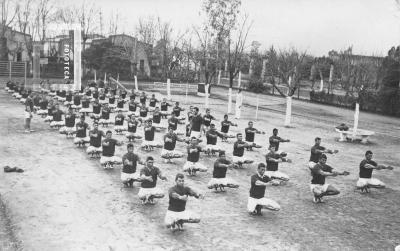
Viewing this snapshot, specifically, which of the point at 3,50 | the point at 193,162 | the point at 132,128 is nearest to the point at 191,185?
the point at 193,162

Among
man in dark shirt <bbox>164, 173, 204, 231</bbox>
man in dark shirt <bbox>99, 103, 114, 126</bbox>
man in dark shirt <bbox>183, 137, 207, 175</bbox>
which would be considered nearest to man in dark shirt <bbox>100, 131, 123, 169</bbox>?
man in dark shirt <bbox>183, 137, 207, 175</bbox>

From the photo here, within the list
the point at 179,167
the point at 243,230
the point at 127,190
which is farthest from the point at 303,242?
the point at 179,167

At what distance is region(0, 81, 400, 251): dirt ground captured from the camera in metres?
10.0

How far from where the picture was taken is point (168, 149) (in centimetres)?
1681

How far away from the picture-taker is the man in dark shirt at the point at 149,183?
1159 cm

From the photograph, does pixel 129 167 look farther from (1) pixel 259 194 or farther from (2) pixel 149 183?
(1) pixel 259 194

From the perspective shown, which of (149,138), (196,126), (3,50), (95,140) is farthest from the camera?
(3,50)

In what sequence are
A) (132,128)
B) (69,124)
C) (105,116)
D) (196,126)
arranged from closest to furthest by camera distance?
(196,126) → (132,128) → (69,124) → (105,116)

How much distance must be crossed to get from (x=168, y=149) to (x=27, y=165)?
16.9 feet

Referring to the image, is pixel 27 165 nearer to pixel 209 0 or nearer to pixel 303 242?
pixel 303 242

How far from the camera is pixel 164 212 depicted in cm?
1171

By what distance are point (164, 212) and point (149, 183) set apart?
88cm

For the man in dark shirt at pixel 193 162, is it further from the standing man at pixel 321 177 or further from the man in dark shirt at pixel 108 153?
the standing man at pixel 321 177

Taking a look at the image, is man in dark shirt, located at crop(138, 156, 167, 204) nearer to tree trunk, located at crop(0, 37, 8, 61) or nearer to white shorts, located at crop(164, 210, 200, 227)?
white shorts, located at crop(164, 210, 200, 227)
